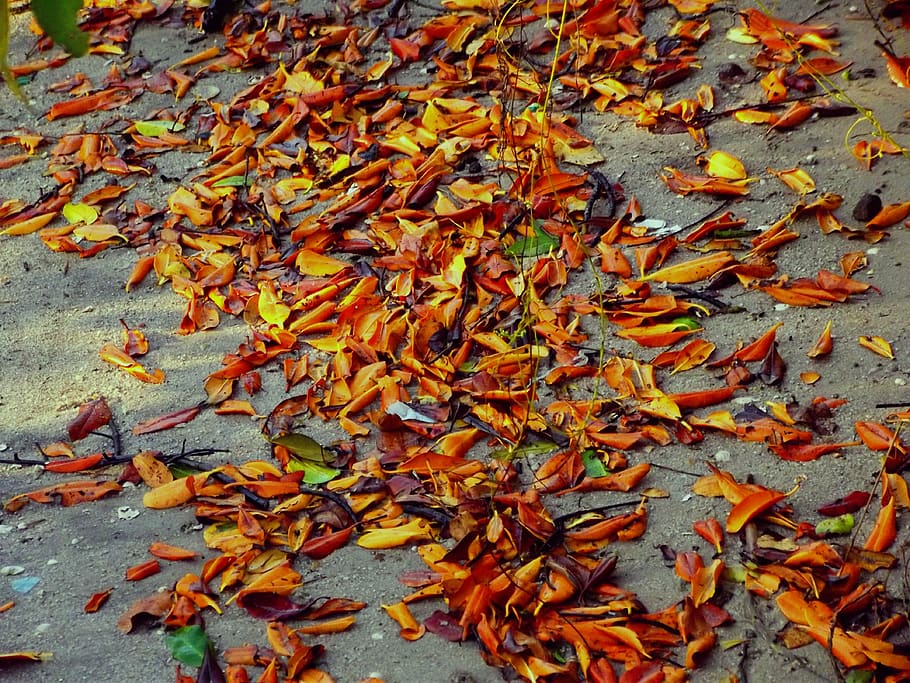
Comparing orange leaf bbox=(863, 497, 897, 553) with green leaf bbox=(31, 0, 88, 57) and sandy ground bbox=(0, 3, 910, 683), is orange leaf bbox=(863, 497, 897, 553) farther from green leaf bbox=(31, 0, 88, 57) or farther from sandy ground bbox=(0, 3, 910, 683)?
green leaf bbox=(31, 0, 88, 57)

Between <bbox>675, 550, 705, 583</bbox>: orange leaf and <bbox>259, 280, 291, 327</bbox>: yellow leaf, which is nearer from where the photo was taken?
<bbox>675, 550, 705, 583</bbox>: orange leaf

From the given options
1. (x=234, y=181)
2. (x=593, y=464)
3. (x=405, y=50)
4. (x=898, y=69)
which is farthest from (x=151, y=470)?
(x=898, y=69)

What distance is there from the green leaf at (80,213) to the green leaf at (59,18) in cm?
286

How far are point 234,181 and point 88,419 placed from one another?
3.75ft

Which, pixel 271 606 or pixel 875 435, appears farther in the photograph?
pixel 875 435

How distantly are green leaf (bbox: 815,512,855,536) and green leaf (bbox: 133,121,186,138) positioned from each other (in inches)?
108

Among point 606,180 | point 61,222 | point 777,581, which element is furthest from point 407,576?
point 61,222

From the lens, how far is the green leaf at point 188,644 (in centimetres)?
204

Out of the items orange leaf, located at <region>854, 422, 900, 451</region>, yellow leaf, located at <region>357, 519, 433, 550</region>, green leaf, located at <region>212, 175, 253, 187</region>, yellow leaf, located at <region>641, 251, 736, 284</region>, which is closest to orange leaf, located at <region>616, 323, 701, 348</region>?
yellow leaf, located at <region>641, 251, 736, 284</region>

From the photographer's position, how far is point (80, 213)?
3.55 meters

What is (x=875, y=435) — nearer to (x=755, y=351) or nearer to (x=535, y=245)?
(x=755, y=351)

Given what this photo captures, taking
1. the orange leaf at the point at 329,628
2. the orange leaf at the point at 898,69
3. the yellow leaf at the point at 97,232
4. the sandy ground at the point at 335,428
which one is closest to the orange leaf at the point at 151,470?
the sandy ground at the point at 335,428

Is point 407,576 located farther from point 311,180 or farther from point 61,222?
point 61,222

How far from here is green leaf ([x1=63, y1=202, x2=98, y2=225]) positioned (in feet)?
11.6
